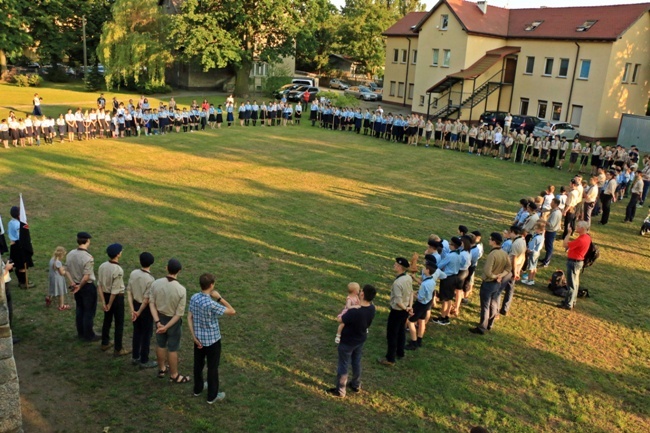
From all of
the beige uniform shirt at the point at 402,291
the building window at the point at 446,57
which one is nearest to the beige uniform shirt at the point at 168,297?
the beige uniform shirt at the point at 402,291

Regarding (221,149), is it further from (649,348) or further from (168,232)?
(649,348)

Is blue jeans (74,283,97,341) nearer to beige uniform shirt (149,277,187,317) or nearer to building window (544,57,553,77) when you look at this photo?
beige uniform shirt (149,277,187,317)

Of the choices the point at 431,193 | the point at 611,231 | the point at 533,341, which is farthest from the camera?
the point at 431,193

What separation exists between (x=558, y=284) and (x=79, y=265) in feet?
32.1

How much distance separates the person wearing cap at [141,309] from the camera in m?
7.30

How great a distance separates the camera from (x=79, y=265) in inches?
316

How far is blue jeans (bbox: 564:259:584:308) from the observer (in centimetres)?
1057

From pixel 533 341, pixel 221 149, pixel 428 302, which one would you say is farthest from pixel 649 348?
pixel 221 149

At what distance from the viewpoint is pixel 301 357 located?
328 inches

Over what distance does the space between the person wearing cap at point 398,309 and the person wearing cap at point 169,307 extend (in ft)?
10.1

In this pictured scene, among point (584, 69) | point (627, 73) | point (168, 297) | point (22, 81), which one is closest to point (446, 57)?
point (584, 69)

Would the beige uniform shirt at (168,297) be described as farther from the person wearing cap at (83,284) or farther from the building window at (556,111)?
the building window at (556,111)

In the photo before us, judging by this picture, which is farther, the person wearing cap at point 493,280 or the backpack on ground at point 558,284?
the backpack on ground at point 558,284

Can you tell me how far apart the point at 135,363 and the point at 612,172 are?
16606mm
